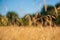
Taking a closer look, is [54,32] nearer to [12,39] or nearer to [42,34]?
[42,34]

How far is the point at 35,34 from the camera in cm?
196

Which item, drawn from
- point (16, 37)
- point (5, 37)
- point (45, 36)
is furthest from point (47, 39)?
point (5, 37)

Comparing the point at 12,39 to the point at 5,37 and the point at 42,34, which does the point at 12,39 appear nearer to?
the point at 5,37

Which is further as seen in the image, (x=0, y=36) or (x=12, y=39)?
(x=0, y=36)

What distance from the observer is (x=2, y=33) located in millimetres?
2170

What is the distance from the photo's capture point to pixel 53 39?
1.85 m

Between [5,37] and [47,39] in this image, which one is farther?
[5,37]

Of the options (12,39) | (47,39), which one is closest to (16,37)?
(12,39)

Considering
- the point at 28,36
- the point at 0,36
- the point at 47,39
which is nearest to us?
the point at 47,39

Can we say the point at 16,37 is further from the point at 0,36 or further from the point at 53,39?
the point at 53,39

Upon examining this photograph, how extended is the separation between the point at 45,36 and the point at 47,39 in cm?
6

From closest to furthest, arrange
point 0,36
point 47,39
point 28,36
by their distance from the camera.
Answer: point 47,39, point 28,36, point 0,36

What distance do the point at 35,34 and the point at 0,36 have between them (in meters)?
0.38

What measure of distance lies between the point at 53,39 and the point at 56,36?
0.35ft
